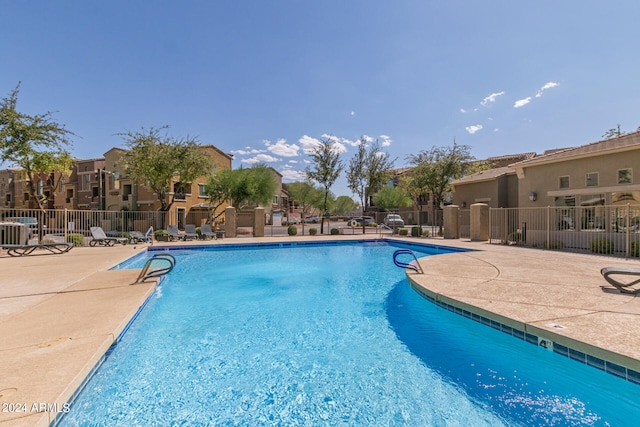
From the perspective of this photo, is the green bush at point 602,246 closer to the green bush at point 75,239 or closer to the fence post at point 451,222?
the fence post at point 451,222

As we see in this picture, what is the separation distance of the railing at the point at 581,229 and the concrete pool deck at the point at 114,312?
15.1ft

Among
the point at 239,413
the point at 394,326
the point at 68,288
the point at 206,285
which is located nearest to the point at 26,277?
the point at 68,288

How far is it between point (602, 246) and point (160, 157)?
2314cm

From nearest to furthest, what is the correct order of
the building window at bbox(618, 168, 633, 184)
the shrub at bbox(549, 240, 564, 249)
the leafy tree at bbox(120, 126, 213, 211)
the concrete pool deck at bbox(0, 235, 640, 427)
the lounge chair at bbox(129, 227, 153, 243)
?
1. the concrete pool deck at bbox(0, 235, 640, 427)
2. the building window at bbox(618, 168, 633, 184)
3. the shrub at bbox(549, 240, 564, 249)
4. the lounge chair at bbox(129, 227, 153, 243)
5. the leafy tree at bbox(120, 126, 213, 211)

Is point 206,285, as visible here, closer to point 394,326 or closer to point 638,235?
point 394,326

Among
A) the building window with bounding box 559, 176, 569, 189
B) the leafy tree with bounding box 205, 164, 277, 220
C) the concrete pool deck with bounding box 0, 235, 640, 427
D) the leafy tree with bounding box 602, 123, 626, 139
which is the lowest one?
the concrete pool deck with bounding box 0, 235, 640, 427

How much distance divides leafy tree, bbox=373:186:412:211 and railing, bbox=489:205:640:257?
28213 millimetres

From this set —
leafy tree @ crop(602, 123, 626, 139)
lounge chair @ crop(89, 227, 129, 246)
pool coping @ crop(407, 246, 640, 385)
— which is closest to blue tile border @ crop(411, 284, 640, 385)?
pool coping @ crop(407, 246, 640, 385)

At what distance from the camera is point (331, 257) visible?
1348cm

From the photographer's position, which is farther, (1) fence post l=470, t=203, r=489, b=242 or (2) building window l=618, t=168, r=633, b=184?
(1) fence post l=470, t=203, r=489, b=242

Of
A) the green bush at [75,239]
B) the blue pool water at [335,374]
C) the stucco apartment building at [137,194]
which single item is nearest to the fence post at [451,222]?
the blue pool water at [335,374]

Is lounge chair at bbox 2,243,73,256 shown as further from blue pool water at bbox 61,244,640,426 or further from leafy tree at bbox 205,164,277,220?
leafy tree at bbox 205,164,277,220

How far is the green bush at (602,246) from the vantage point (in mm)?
11180

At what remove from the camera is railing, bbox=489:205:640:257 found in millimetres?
10984
